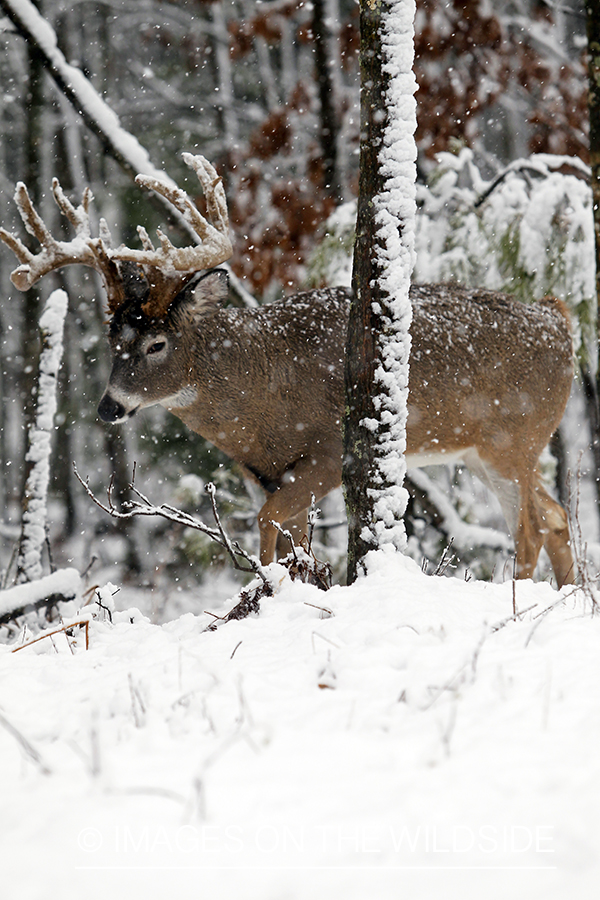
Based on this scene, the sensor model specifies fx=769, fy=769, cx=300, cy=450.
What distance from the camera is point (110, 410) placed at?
18.1 feet

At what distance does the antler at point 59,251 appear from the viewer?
5.44 metres

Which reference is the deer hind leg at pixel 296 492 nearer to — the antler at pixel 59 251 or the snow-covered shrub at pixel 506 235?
the antler at pixel 59 251

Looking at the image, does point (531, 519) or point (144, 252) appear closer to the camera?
point (144, 252)

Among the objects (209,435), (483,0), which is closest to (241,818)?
(209,435)

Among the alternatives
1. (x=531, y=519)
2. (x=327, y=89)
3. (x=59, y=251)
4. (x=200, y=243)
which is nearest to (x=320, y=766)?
(x=200, y=243)

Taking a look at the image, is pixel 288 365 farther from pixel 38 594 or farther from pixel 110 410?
pixel 38 594

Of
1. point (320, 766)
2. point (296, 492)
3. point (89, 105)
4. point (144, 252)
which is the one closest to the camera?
point (320, 766)

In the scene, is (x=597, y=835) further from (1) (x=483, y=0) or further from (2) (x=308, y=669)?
(1) (x=483, y=0)

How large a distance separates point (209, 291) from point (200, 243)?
37 centimetres

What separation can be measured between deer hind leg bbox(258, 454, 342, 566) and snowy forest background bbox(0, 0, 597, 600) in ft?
2.26

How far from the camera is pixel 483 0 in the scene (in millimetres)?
11586

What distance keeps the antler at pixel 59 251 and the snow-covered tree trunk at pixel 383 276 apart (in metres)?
2.32

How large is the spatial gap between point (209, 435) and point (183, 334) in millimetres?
780

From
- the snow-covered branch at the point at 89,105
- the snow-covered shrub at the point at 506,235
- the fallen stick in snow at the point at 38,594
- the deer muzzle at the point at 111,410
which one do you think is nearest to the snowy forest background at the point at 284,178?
the snow-covered shrub at the point at 506,235
